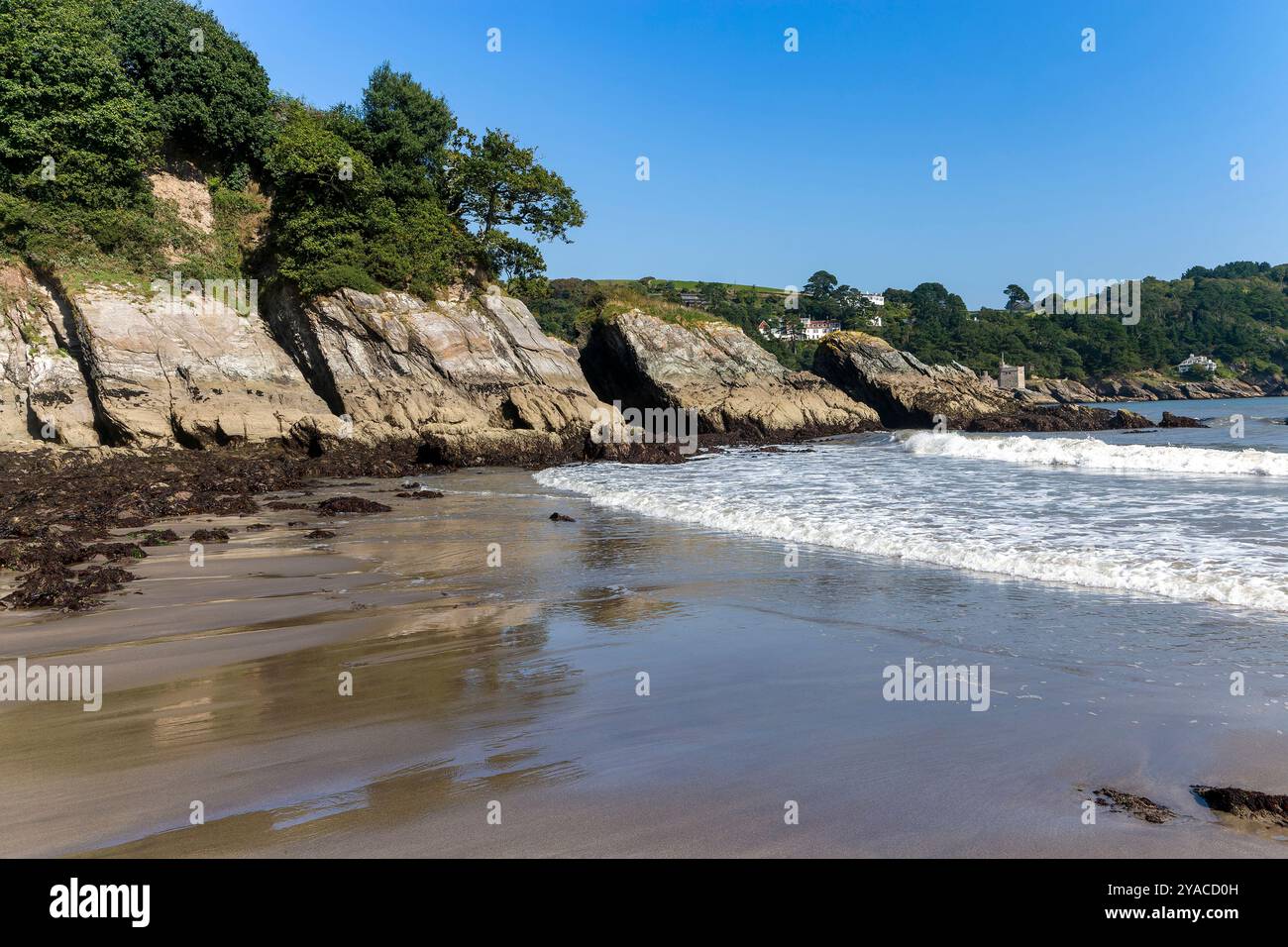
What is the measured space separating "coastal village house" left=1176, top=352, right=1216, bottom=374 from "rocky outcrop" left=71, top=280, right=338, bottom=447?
109491mm

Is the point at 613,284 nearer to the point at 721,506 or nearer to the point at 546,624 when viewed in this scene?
the point at 721,506

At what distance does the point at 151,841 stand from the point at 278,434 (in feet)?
72.1

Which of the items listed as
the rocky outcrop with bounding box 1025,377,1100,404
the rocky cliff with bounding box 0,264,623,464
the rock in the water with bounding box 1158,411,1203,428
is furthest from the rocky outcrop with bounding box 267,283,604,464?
the rocky outcrop with bounding box 1025,377,1100,404

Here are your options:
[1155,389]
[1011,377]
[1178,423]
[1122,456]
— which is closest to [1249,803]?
[1122,456]

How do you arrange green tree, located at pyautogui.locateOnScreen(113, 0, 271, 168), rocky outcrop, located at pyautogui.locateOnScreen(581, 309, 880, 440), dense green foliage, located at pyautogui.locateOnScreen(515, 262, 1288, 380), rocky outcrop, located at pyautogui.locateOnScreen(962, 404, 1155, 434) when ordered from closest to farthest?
green tree, located at pyautogui.locateOnScreen(113, 0, 271, 168) < rocky outcrop, located at pyautogui.locateOnScreen(581, 309, 880, 440) < rocky outcrop, located at pyautogui.locateOnScreen(962, 404, 1155, 434) < dense green foliage, located at pyautogui.locateOnScreen(515, 262, 1288, 380)

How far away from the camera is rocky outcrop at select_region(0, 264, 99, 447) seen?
20.2 m

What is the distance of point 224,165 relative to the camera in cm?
2944

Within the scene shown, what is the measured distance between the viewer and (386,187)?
29.1m

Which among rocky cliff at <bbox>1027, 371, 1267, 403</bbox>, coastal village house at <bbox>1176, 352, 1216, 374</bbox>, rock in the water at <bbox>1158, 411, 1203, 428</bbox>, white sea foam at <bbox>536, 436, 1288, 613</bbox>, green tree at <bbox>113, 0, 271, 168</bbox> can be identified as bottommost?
white sea foam at <bbox>536, 436, 1288, 613</bbox>

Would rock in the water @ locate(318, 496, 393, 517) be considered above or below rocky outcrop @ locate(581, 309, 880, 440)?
below

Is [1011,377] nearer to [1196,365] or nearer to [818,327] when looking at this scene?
[818,327]

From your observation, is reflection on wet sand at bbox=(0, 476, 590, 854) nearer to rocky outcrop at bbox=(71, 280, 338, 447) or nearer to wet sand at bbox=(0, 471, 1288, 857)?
wet sand at bbox=(0, 471, 1288, 857)

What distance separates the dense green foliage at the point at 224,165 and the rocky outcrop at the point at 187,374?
1814mm
